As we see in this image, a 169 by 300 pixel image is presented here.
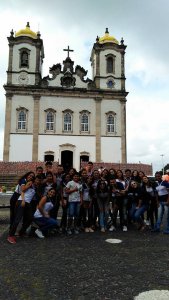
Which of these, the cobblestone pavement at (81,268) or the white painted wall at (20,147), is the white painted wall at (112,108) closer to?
the white painted wall at (20,147)

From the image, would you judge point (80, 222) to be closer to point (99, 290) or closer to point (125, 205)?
point (125, 205)

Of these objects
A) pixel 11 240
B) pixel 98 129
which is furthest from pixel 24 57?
pixel 11 240

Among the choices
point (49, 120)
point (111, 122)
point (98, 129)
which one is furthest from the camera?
point (111, 122)

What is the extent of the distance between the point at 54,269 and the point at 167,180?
5.01 meters

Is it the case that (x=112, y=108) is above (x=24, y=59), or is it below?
below

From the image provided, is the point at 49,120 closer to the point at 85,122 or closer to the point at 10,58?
the point at 85,122

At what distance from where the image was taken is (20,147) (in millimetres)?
30844

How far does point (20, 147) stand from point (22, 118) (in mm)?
3203

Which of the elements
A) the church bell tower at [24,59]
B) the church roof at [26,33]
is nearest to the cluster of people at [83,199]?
the church bell tower at [24,59]

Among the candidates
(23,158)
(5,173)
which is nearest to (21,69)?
(23,158)

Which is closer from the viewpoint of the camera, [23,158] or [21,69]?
[23,158]

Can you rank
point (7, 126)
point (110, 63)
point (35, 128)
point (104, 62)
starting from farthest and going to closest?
point (110, 63)
point (104, 62)
point (35, 128)
point (7, 126)

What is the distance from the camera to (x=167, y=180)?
8.86 meters

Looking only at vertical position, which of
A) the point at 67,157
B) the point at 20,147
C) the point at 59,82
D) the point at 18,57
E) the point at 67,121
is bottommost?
the point at 67,157
